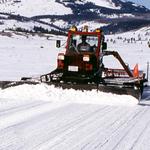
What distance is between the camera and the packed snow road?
719cm

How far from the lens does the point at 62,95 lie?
40.4 feet

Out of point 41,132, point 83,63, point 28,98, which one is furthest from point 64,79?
point 41,132

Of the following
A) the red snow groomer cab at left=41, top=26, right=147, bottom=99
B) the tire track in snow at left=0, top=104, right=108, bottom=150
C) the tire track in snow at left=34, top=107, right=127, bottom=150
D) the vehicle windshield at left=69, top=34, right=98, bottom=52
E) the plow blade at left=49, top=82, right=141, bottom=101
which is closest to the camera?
the tire track in snow at left=34, top=107, right=127, bottom=150

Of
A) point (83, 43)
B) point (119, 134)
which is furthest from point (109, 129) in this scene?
point (83, 43)

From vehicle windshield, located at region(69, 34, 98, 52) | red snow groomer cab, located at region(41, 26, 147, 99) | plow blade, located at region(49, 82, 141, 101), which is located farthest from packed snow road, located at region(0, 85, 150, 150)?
vehicle windshield, located at region(69, 34, 98, 52)

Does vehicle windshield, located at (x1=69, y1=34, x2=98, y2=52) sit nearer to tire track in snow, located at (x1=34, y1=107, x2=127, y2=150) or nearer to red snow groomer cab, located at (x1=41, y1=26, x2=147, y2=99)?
red snow groomer cab, located at (x1=41, y1=26, x2=147, y2=99)

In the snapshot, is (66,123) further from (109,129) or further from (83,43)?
(83,43)

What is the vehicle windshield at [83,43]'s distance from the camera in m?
14.8

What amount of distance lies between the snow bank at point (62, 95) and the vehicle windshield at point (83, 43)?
271cm

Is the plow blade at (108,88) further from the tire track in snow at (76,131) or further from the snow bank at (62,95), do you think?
the tire track in snow at (76,131)

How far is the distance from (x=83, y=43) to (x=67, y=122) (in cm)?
628

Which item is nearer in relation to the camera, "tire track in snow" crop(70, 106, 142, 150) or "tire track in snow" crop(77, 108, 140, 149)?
"tire track in snow" crop(70, 106, 142, 150)

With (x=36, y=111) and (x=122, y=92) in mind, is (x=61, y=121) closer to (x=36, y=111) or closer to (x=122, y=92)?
(x=36, y=111)

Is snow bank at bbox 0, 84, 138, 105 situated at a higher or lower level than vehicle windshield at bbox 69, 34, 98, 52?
lower
